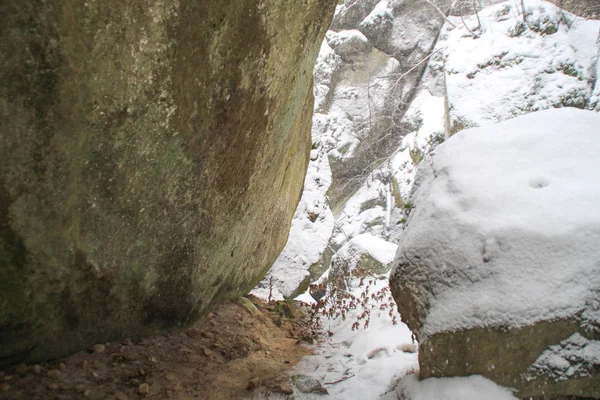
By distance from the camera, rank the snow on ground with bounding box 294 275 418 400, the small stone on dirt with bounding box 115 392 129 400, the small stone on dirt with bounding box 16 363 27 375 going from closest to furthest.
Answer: the small stone on dirt with bounding box 16 363 27 375, the small stone on dirt with bounding box 115 392 129 400, the snow on ground with bounding box 294 275 418 400

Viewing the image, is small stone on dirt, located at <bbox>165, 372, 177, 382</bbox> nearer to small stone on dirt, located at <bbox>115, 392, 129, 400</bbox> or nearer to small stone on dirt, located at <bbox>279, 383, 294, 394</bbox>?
small stone on dirt, located at <bbox>115, 392, 129, 400</bbox>

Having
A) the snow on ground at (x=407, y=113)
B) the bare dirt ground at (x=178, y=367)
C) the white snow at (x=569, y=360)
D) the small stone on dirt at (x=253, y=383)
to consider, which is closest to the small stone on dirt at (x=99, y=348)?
the bare dirt ground at (x=178, y=367)

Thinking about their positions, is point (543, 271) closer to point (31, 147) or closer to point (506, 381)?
point (506, 381)

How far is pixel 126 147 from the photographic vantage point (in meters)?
2.18

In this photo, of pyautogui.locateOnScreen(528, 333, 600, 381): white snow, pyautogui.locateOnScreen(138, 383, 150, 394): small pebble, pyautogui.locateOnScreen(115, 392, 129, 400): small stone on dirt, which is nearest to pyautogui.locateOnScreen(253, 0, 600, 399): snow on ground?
pyautogui.locateOnScreen(528, 333, 600, 381): white snow

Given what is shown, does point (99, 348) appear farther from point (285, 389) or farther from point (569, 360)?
point (569, 360)

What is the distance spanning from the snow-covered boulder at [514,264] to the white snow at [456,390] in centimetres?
4

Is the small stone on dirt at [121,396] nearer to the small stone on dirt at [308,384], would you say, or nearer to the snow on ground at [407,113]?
the small stone on dirt at [308,384]

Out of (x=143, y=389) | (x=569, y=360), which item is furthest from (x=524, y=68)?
(x=143, y=389)

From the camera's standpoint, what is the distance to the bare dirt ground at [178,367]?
215 cm

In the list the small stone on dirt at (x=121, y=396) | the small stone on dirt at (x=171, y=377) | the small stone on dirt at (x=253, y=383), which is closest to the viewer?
the small stone on dirt at (x=121, y=396)

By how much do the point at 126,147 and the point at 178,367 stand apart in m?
1.69

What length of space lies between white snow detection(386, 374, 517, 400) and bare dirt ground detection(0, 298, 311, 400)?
0.99 meters

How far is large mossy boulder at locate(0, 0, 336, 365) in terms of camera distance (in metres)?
1.75
